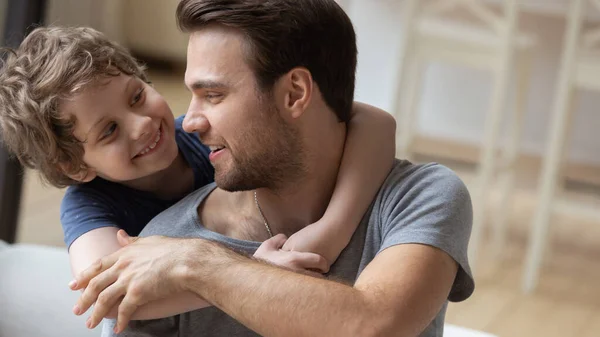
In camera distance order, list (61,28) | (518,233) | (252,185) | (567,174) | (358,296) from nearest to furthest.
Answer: (358,296), (252,185), (61,28), (518,233), (567,174)

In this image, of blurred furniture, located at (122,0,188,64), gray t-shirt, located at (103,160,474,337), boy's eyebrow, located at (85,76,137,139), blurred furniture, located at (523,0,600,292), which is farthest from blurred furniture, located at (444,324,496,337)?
blurred furniture, located at (122,0,188,64)

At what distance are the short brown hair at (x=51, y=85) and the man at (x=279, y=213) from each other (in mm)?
163

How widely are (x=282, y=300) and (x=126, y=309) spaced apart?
0.24 m

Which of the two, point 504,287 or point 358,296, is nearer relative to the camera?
point 358,296

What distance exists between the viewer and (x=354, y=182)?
1497 millimetres

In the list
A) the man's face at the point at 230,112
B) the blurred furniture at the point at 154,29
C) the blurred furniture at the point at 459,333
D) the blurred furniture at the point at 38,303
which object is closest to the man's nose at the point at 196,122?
the man's face at the point at 230,112

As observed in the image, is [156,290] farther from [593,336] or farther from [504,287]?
[504,287]

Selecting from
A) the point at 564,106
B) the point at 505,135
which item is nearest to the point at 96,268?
the point at 564,106

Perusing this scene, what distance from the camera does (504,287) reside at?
3.62m

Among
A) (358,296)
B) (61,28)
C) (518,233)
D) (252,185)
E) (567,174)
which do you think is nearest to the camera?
(358,296)

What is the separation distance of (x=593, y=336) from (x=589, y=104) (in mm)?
1913

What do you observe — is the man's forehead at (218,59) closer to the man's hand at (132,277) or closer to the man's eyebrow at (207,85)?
the man's eyebrow at (207,85)

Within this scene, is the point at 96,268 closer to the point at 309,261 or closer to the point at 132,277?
the point at 132,277

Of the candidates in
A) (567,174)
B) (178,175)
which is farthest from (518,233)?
(178,175)
